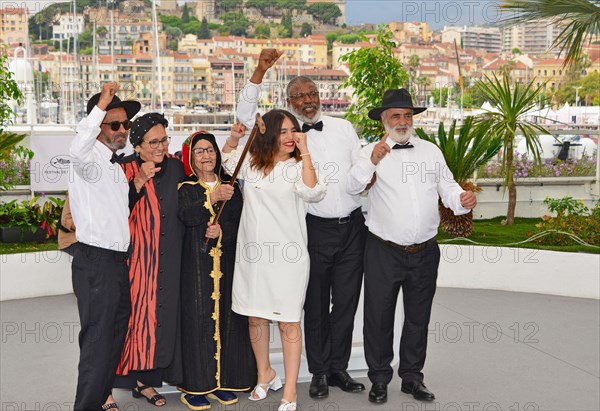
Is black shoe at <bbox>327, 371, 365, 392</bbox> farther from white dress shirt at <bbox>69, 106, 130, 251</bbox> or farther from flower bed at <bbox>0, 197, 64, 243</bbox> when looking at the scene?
flower bed at <bbox>0, 197, 64, 243</bbox>

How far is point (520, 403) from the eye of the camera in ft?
14.6

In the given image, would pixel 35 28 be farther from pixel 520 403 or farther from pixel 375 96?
pixel 520 403

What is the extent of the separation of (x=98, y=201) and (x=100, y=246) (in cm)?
19

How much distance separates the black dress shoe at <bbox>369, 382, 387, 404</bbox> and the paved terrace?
0.04m

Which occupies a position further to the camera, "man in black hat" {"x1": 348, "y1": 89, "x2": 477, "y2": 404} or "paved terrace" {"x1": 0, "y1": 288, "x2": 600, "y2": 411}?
"paved terrace" {"x1": 0, "y1": 288, "x2": 600, "y2": 411}

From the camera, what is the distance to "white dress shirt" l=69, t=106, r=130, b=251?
371 centimetres

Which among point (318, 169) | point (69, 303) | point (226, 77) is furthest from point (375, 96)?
point (226, 77)

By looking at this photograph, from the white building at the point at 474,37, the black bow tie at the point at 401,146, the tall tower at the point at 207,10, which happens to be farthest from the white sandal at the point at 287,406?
the tall tower at the point at 207,10

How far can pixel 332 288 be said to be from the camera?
4.54 meters

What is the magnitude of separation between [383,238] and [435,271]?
0.33 meters

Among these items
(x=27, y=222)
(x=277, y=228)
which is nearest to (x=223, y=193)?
(x=277, y=228)

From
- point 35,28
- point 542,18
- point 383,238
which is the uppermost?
point 35,28

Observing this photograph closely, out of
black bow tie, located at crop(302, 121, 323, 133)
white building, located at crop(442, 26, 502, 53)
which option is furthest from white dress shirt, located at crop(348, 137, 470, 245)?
white building, located at crop(442, 26, 502, 53)

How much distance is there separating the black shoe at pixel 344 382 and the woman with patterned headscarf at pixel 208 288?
0.48m
